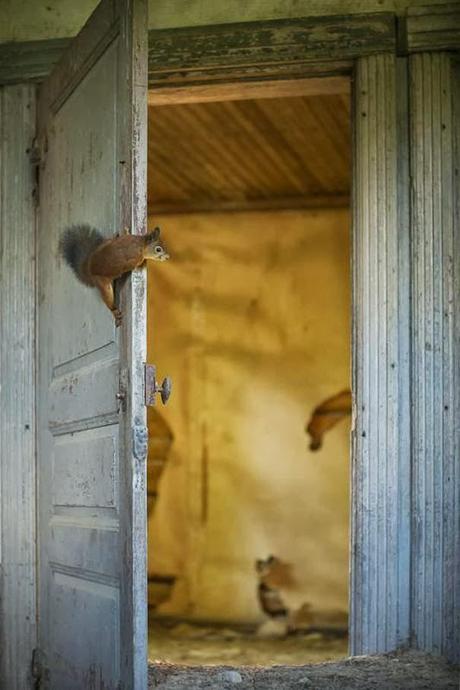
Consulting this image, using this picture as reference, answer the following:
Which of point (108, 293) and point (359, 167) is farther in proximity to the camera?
point (359, 167)

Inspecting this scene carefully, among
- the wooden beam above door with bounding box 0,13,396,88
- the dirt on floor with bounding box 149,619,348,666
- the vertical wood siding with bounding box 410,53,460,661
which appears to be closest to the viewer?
the vertical wood siding with bounding box 410,53,460,661

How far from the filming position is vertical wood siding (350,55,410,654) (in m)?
5.05

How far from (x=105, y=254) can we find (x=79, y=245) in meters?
0.52

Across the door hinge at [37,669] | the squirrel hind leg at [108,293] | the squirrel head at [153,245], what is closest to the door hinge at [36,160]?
the squirrel hind leg at [108,293]

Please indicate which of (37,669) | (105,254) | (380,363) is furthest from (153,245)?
(37,669)

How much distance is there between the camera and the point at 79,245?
473cm

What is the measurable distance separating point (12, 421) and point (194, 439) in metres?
4.47

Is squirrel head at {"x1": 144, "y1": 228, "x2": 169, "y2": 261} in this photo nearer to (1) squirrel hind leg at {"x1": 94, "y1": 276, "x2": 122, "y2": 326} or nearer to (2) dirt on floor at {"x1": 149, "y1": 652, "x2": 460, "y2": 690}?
(1) squirrel hind leg at {"x1": 94, "y1": 276, "x2": 122, "y2": 326}

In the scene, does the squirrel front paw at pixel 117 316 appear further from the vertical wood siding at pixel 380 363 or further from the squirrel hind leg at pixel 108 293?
the vertical wood siding at pixel 380 363

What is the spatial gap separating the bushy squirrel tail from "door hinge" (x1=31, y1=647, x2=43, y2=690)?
1610 mm

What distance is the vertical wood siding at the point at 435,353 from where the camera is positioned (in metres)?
5.02

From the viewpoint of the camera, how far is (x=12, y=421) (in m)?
5.45

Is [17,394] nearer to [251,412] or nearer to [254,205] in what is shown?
[251,412]

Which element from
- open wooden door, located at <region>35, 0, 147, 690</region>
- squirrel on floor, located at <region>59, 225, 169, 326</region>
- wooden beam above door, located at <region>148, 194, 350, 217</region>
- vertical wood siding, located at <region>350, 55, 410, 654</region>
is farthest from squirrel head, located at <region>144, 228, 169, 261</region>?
wooden beam above door, located at <region>148, 194, 350, 217</region>
